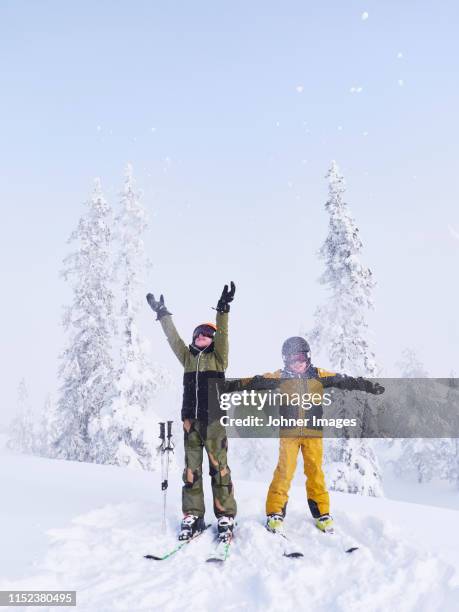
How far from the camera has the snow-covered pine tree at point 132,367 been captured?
18625mm

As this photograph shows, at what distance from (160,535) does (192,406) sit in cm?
159

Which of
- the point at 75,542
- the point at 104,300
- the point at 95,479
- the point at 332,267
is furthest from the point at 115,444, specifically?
the point at 75,542

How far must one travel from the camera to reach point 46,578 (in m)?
4.65

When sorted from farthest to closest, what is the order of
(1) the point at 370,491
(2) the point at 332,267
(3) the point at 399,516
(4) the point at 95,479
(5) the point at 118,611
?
(2) the point at 332,267
(1) the point at 370,491
(4) the point at 95,479
(3) the point at 399,516
(5) the point at 118,611

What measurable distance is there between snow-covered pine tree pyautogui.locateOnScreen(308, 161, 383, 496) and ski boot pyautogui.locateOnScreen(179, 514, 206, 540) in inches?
459

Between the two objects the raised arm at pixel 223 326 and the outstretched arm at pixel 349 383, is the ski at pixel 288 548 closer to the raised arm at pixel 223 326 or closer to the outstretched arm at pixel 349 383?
the outstretched arm at pixel 349 383

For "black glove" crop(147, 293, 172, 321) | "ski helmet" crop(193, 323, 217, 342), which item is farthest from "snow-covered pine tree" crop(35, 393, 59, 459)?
"ski helmet" crop(193, 323, 217, 342)

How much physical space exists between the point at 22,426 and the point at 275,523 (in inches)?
2622

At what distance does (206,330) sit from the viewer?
6359 millimetres

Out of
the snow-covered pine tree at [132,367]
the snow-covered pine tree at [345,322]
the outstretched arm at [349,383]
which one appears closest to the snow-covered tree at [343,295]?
the snow-covered pine tree at [345,322]

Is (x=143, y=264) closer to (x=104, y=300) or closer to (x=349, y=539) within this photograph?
(x=104, y=300)

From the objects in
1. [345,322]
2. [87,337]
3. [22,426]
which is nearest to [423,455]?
[345,322]

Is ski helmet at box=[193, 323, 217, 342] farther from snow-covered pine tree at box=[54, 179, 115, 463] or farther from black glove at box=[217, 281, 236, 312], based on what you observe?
snow-covered pine tree at box=[54, 179, 115, 463]

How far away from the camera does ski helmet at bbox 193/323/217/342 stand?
6352mm
